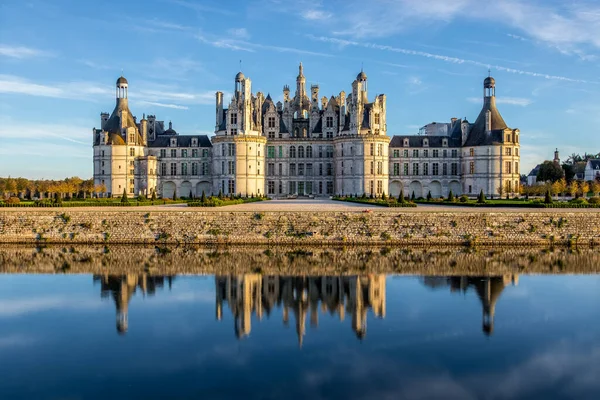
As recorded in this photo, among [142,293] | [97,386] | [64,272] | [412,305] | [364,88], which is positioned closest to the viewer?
[97,386]

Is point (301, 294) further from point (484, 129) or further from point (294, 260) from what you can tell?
point (484, 129)

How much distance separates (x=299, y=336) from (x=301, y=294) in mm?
4981

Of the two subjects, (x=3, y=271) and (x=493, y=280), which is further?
(x=3, y=271)

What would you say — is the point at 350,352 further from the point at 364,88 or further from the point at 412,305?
the point at 364,88

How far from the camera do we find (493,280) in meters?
26.2

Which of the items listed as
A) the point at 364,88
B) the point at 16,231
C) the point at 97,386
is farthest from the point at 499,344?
the point at 364,88

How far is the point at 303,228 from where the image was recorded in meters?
37.3

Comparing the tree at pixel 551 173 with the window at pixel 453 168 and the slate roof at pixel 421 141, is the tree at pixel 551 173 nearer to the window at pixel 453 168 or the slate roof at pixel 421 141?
the window at pixel 453 168

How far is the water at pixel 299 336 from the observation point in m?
14.9

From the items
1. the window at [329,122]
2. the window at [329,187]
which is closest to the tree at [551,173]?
the window at [329,187]

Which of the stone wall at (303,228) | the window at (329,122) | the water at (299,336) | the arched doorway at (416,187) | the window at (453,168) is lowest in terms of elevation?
the water at (299,336)

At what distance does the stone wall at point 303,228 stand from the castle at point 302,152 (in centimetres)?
3288

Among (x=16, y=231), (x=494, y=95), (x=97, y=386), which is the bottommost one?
(x=97, y=386)

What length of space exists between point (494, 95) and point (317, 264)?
52.6 metres
